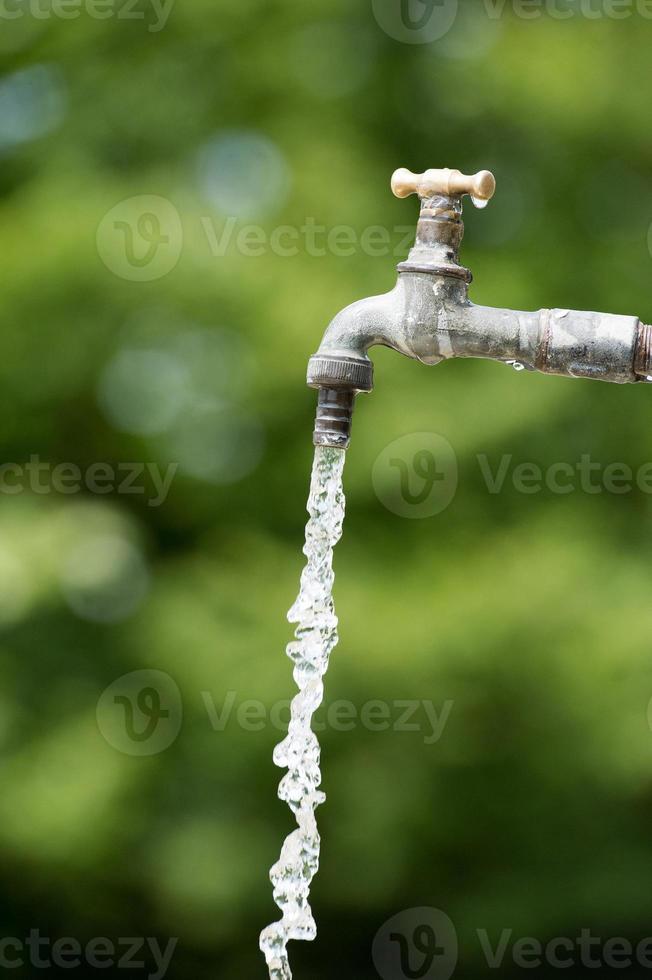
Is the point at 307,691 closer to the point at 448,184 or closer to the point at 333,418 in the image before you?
the point at 333,418

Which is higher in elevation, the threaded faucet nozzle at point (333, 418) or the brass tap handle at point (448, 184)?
the brass tap handle at point (448, 184)

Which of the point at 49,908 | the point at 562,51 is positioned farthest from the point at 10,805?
the point at 562,51

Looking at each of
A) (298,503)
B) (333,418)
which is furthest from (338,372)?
(298,503)

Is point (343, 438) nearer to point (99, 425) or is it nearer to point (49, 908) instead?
point (99, 425)

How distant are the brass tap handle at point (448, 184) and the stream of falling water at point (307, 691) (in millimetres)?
170

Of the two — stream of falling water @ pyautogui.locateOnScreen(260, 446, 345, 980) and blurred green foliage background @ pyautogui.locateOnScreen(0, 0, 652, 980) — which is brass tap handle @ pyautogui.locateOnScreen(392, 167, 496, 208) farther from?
blurred green foliage background @ pyautogui.locateOnScreen(0, 0, 652, 980)

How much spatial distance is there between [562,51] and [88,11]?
76 centimetres

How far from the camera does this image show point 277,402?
2.07 metres

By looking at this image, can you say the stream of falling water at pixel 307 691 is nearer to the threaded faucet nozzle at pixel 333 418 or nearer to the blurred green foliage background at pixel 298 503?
the threaded faucet nozzle at pixel 333 418

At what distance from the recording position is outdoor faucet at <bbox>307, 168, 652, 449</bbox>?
0.77 meters

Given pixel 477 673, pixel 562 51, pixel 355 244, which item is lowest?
pixel 477 673

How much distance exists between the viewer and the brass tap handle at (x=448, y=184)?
80cm

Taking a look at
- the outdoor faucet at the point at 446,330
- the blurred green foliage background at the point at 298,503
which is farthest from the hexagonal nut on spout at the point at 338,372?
the blurred green foliage background at the point at 298,503

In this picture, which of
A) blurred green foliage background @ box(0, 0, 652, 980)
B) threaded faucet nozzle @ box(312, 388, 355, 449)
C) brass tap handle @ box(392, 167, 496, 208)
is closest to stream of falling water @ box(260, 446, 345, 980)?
threaded faucet nozzle @ box(312, 388, 355, 449)
